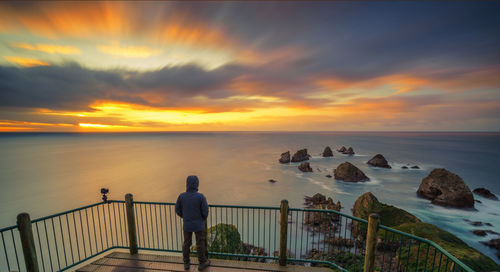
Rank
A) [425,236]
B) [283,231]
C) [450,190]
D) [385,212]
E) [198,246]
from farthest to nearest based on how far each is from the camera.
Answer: [450,190], [385,212], [425,236], [283,231], [198,246]

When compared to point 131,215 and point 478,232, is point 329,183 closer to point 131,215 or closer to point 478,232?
point 478,232

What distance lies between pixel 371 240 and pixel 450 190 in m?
33.7

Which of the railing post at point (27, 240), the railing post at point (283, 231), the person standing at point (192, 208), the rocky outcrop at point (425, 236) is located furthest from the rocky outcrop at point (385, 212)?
the railing post at point (27, 240)

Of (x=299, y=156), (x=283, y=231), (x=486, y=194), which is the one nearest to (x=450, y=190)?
(x=486, y=194)

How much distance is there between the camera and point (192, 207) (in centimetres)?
532

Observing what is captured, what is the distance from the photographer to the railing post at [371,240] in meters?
4.80

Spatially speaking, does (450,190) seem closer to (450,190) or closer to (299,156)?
(450,190)

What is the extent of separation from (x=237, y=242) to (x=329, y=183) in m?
32.0

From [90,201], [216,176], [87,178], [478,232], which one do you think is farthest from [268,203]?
[87,178]

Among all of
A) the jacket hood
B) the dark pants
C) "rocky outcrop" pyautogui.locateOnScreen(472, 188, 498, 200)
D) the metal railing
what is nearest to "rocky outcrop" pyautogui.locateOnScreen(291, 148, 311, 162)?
"rocky outcrop" pyautogui.locateOnScreen(472, 188, 498, 200)

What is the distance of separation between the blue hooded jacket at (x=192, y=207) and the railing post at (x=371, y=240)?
14.1 ft

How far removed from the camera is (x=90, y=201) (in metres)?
36.9

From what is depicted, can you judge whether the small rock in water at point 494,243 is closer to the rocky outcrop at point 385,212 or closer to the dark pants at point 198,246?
the rocky outcrop at point 385,212

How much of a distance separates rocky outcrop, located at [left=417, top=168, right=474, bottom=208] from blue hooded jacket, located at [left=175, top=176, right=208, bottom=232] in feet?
115
